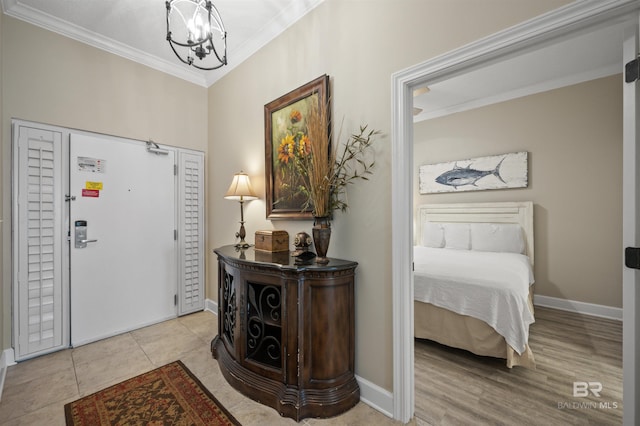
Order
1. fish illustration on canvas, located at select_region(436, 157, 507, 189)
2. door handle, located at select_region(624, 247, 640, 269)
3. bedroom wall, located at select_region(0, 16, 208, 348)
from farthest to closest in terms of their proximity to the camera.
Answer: fish illustration on canvas, located at select_region(436, 157, 507, 189)
bedroom wall, located at select_region(0, 16, 208, 348)
door handle, located at select_region(624, 247, 640, 269)

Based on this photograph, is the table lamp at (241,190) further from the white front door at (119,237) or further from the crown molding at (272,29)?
the crown molding at (272,29)

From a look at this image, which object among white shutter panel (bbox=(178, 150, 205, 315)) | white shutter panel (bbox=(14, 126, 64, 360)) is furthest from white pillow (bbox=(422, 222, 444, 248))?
white shutter panel (bbox=(14, 126, 64, 360))

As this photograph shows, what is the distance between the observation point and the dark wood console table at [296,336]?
1674 mm

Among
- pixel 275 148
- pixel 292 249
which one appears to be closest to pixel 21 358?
pixel 292 249

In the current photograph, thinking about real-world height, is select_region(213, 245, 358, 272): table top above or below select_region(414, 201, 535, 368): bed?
above

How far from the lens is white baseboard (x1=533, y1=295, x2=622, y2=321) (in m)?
3.19

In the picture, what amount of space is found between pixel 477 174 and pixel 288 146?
3.25 metres

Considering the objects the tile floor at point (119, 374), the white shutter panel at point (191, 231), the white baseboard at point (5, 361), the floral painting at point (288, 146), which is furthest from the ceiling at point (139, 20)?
the tile floor at point (119, 374)

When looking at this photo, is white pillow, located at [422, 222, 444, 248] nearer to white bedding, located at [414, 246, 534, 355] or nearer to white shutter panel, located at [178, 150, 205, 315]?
white bedding, located at [414, 246, 534, 355]

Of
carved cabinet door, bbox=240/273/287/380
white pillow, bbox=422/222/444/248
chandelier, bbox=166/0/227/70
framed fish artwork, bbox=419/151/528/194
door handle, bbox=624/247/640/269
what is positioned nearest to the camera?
door handle, bbox=624/247/640/269

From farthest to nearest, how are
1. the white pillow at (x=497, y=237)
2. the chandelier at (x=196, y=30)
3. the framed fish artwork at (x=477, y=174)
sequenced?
the framed fish artwork at (x=477, y=174) < the white pillow at (x=497, y=237) < the chandelier at (x=196, y=30)

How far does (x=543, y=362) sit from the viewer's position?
89.9 inches

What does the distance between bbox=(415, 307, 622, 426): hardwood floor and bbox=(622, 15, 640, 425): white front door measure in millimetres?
754

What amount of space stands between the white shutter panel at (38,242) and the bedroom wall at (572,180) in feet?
17.3
